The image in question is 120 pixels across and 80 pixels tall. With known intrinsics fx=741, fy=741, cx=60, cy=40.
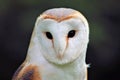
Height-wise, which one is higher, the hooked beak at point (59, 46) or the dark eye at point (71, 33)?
the dark eye at point (71, 33)

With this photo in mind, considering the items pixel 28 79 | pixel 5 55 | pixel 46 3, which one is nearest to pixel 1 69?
pixel 5 55

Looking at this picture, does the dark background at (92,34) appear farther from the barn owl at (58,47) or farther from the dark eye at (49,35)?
the dark eye at (49,35)

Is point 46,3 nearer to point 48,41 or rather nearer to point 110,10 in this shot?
point 110,10

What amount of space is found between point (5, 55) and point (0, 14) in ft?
1.09

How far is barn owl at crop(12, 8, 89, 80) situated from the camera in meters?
2.87

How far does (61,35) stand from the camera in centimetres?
285

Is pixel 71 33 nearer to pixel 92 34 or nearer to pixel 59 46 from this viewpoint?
pixel 59 46

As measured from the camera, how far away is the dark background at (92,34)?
5.72 metres

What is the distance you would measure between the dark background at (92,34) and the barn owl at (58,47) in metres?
2.57

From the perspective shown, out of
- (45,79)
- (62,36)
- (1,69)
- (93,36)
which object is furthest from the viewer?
(1,69)

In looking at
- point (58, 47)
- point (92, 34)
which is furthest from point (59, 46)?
point (92, 34)

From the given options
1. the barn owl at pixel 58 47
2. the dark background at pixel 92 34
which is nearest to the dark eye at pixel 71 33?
the barn owl at pixel 58 47

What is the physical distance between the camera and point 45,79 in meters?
3.05

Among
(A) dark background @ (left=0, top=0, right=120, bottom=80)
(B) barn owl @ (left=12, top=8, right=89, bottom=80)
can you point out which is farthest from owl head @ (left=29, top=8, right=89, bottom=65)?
(A) dark background @ (left=0, top=0, right=120, bottom=80)
